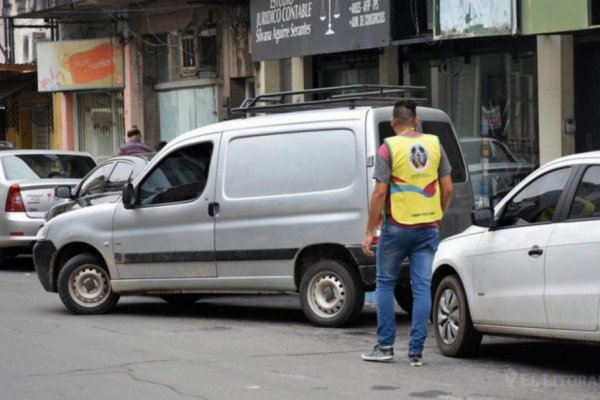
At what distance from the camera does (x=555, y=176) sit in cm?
898

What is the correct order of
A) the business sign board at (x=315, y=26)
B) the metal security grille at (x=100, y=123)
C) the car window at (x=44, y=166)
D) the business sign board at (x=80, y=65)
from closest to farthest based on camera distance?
the business sign board at (x=315, y=26) < the car window at (x=44, y=166) < the business sign board at (x=80, y=65) < the metal security grille at (x=100, y=123)

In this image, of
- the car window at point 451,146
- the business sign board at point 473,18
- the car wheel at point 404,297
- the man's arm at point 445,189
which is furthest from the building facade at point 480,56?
the man's arm at point 445,189

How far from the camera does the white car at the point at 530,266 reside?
27.3 feet

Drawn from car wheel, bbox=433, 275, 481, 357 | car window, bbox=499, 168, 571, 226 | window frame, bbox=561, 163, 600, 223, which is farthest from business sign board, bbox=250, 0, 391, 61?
window frame, bbox=561, 163, 600, 223

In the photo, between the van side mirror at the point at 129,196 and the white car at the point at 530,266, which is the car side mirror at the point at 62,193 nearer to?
the van side mirror at the point at 129,196

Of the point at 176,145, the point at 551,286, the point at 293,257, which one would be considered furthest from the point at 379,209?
the point at 176,145

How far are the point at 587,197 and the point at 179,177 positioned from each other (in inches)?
201

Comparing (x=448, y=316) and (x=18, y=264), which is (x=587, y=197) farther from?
(x=18, y=264)

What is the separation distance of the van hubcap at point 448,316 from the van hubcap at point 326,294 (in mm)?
1668

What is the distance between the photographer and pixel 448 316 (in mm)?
9781

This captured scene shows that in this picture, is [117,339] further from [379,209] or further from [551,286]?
[551,286]

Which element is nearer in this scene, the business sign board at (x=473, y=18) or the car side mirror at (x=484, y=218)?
the car side mirror at (x=484, y=218)

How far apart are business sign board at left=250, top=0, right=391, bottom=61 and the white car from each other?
9.30m

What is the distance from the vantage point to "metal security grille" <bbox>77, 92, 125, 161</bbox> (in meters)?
29.6
